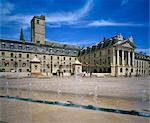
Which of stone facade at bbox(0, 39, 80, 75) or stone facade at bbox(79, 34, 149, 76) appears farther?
stone facade at bbox(0, 39, 80, 75)

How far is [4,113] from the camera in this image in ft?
9.73

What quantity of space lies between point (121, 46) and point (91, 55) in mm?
1110

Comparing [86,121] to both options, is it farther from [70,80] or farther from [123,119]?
[70,80]

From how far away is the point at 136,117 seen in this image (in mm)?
2432

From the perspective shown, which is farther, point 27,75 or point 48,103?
point 27,75

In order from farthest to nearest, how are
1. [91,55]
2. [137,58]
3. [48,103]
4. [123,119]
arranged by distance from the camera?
[91,55], [137,58], [48,103], [123,119]

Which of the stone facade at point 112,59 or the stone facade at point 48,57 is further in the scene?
the stone facade at point 48,57

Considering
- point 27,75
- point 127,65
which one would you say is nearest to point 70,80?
point 27,75

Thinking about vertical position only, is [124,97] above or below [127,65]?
below

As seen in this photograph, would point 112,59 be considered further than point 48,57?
No

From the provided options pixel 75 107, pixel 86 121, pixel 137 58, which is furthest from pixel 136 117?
pixel 137 58

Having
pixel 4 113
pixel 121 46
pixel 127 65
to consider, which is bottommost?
pixel 4 113

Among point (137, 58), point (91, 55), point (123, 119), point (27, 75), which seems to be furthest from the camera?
point (27, 75)

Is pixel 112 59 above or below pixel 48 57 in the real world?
below
